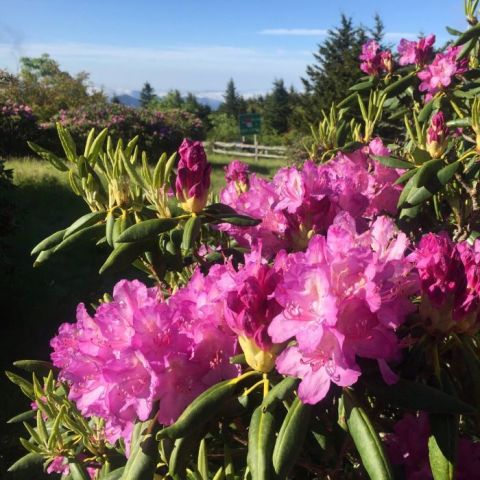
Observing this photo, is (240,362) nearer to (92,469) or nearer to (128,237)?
(128,237)

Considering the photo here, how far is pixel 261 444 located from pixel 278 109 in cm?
3644

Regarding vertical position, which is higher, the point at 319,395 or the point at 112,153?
the point at 112,153

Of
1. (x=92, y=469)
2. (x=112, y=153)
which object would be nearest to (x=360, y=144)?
(x=112, y=153)

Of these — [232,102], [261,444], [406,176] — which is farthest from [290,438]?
[232,102]

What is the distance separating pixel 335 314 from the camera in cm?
71

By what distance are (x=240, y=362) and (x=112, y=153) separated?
2.13 feet

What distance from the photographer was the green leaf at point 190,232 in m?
1.15

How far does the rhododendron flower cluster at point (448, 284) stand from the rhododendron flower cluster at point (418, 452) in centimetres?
30

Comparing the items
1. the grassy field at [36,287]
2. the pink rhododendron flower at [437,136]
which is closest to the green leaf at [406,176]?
the pink rhododendron flower at [437,136]

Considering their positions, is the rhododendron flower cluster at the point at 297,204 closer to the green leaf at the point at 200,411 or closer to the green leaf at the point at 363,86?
the green leaf at the point at 200,411

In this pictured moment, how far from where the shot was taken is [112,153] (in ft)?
4.18

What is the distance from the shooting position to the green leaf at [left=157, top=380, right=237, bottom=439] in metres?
0.80

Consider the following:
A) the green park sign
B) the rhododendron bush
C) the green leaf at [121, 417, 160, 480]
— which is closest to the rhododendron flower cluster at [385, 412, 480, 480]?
the rhododendron bush

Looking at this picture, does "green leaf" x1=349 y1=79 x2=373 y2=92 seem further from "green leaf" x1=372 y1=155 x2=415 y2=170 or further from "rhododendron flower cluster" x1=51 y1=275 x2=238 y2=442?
"rhododendron flower cluster" x1=51 y1=275 x2=238 y2=442
